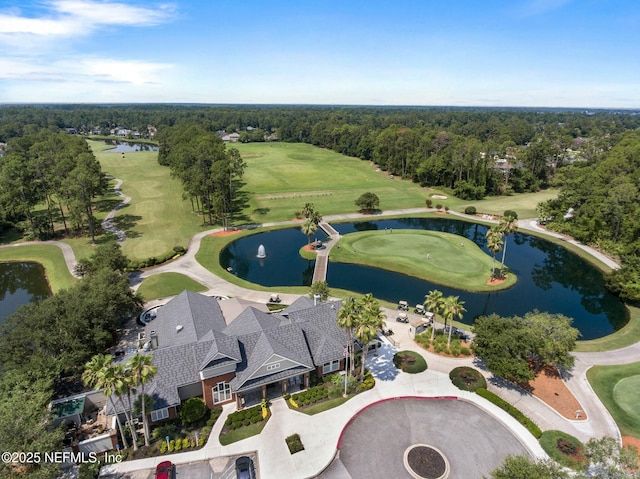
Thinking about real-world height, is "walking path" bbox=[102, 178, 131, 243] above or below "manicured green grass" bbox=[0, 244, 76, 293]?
above

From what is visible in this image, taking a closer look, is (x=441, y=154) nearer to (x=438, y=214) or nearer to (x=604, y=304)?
(x=438, y=214)

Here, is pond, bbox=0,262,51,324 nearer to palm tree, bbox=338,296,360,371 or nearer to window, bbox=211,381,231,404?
window, bbox=211,381,231,404

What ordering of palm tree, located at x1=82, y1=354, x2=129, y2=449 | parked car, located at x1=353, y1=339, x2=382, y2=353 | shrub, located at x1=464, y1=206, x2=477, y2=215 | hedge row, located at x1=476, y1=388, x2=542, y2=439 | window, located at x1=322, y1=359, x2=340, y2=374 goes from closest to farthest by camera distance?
palm tree, located at x1=82, y1=354, x2=129, y2=449, hedge row, located at x1=476, y1=388, x2=542, y2=439, window, located at x1=322, y1=359, x2=340, y2=374, parked car, located at x1=353, y1=339, x2=382, y2=353, shrub, located at x1=464, y1=206, x2=477, y2=215

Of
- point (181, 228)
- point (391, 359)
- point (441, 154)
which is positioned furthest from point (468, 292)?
point (441, 154)

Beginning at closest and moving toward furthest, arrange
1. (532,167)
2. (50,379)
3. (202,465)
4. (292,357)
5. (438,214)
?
(202,465) → (50,379) → (292,357) → (438,214) → (532,167)

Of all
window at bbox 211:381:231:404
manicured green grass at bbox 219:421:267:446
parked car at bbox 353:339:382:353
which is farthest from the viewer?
parked car at bbox 353:339:382:353

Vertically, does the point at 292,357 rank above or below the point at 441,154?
below

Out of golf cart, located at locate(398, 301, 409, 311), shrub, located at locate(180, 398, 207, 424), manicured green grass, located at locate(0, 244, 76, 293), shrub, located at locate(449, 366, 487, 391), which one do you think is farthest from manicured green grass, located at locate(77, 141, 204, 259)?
shrub, located at locate(449, 366, 487, 391)
